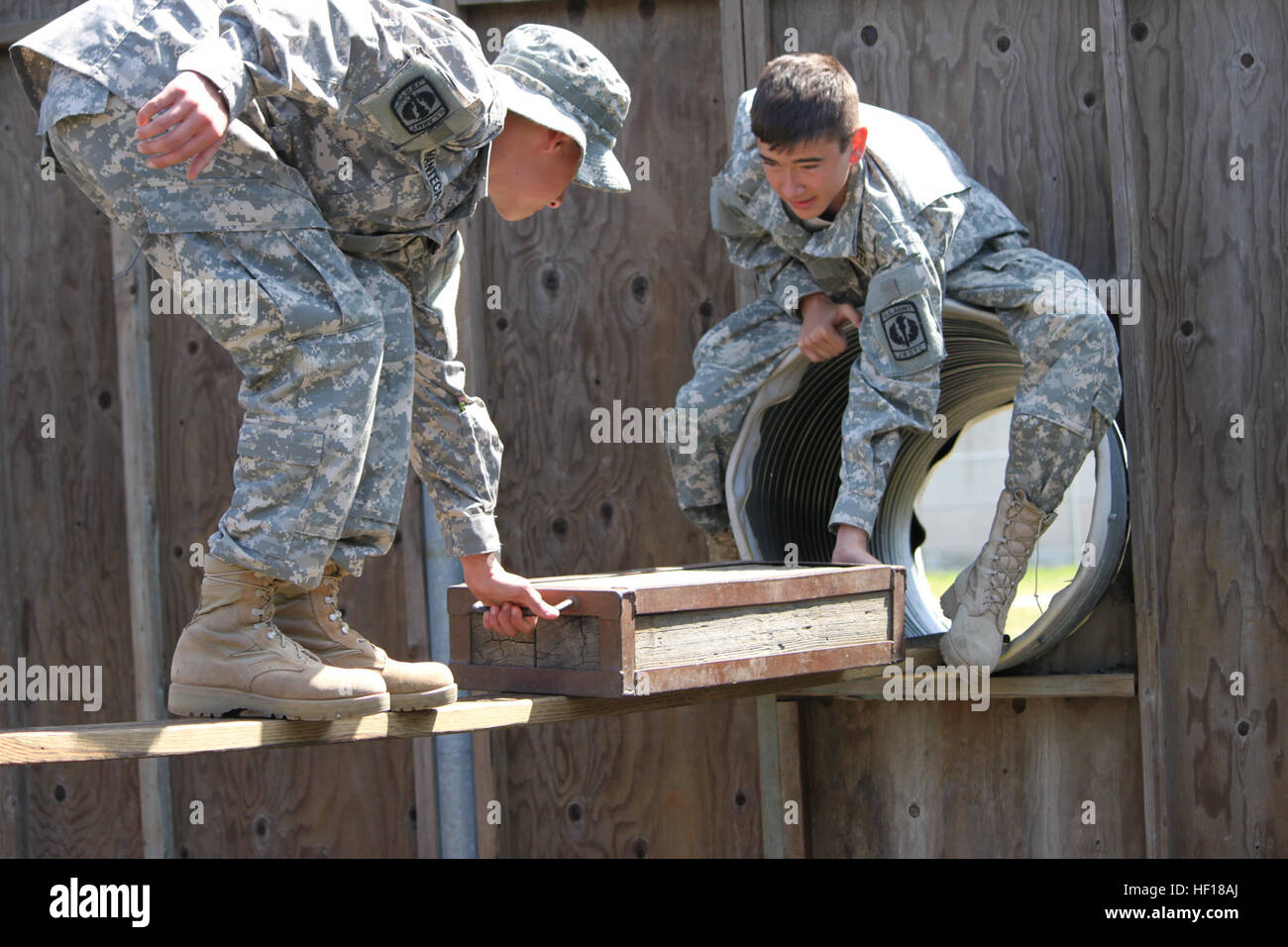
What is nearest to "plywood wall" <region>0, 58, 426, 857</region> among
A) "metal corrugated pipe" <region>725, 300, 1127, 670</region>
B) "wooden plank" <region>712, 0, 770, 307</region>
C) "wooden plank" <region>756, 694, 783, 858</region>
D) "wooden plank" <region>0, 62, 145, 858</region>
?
"wooden plank" <region>0, 62, 145, 858</region>

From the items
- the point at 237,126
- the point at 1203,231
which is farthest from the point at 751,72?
the point at 237,126

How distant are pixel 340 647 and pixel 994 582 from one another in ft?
5.39

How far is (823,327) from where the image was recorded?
377cm

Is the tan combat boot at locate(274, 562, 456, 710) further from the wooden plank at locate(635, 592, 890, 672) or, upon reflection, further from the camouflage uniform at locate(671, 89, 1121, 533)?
the camouflage uniform at locate(671, 89, 1121, 533)

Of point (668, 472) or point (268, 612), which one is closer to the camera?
point (268, 612)

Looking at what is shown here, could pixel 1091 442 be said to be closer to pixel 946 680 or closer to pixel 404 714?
pixel 946 680

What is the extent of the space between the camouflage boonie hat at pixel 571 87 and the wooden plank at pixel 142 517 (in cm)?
Result: 195

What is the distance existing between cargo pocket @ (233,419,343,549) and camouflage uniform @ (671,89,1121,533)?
4.83 ft

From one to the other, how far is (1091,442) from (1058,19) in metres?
1.22

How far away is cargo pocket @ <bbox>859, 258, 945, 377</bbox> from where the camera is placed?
3539mm

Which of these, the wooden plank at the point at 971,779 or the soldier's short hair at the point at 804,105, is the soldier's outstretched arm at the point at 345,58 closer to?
the soldier's short hair at the point at 804,105

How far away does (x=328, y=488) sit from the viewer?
2.45 metres

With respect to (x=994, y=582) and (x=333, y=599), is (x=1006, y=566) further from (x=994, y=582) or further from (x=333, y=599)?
(x=333, y=599)

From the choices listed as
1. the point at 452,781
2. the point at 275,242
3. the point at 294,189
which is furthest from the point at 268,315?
the point at 452,781
